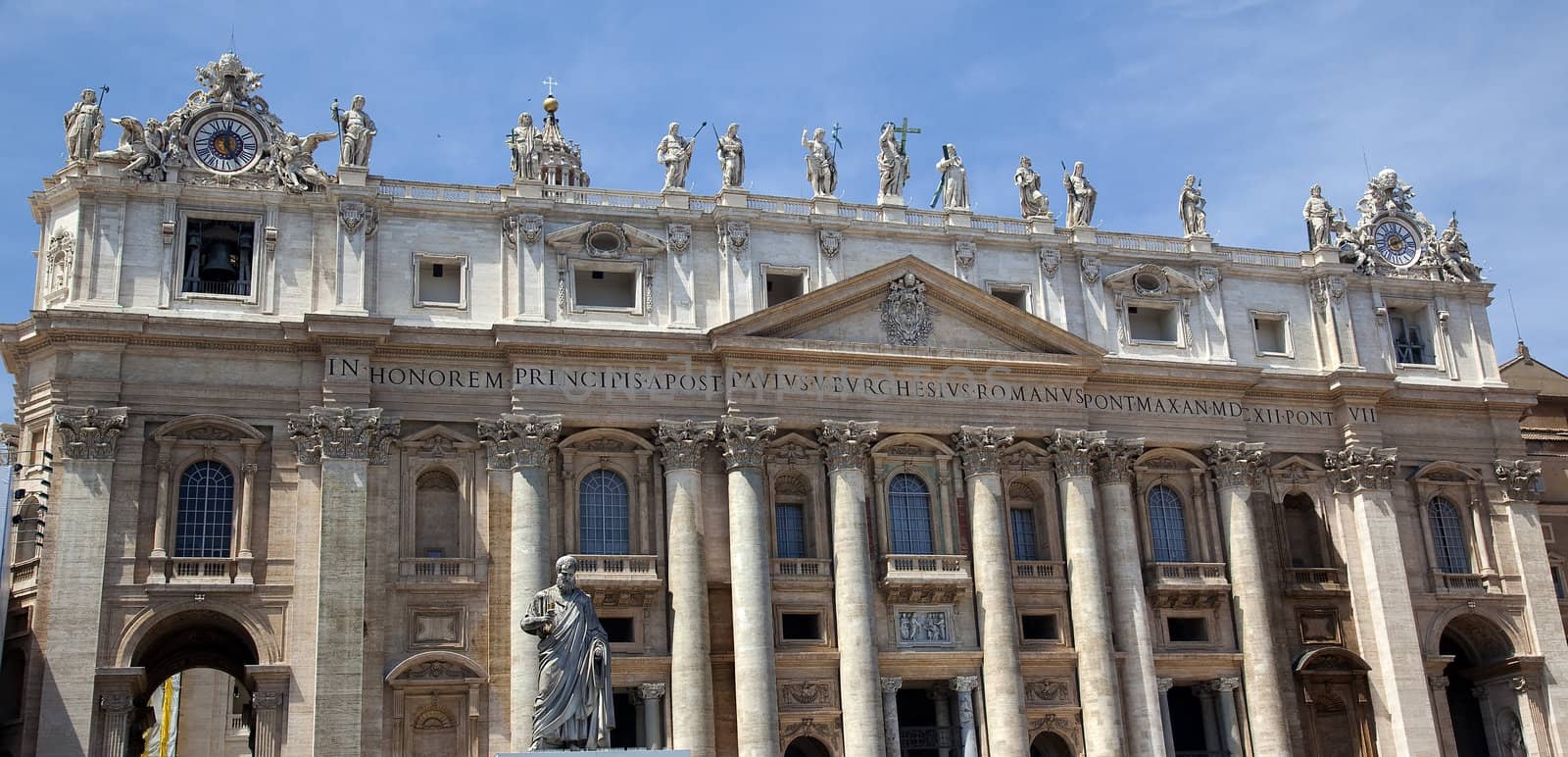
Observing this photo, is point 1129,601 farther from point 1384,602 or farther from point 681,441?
point 681,441

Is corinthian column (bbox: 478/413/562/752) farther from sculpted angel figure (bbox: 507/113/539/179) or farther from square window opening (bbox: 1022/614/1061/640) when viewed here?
square window opening (bbox: 1022/614/1061/640)

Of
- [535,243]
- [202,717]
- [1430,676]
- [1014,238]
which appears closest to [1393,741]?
[1430,676]

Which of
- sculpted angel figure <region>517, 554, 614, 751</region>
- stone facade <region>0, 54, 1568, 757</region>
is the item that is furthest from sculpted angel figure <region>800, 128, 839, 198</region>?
sculpted angel figure <region>517, 554, 614, 751</region>

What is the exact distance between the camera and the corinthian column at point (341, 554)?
3541 cm

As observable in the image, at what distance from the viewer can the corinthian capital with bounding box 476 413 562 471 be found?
3822 centimetres

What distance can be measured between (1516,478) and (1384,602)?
6621 millimetres

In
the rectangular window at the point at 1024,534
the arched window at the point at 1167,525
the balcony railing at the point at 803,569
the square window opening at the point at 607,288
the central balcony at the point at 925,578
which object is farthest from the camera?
the arched window at the point at 1167,525

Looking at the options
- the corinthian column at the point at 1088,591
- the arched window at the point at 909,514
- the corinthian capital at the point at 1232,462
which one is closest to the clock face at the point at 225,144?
the arched window at the point at 909,514

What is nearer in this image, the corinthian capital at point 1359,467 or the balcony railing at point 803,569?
the balcony railing at point 803,569

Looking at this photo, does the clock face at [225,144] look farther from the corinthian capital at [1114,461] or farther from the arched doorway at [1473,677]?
the arched doorway at [1473,677]

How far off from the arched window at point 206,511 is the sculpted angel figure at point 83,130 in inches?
315

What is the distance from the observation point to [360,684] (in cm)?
3575

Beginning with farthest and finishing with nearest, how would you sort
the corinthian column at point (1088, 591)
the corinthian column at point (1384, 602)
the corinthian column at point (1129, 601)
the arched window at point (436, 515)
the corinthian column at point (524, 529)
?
1. the corinthian column at point (1384, 602)
2. the corinthian column at point (1129, 601)
3. the corinthian column at point (1088, 591)
4. the arched window at point (436, 515)
5. the corinthian column at point (524, 529)

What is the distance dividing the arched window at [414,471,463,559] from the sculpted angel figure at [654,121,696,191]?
9714 millimetres
